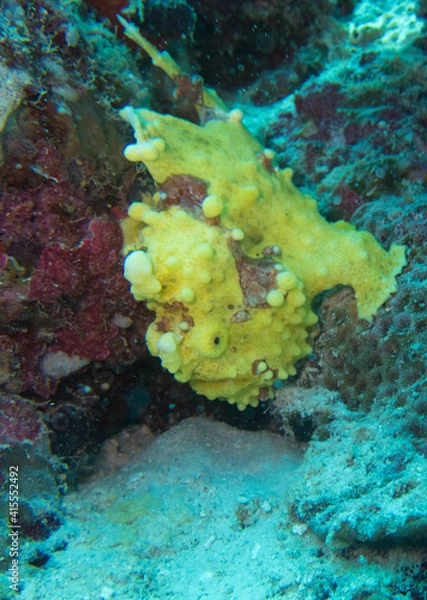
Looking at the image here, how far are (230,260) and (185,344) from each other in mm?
619

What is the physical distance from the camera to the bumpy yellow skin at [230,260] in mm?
2475

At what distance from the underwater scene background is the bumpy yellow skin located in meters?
0.01

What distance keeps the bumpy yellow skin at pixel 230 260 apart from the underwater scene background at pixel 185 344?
0.05 feet

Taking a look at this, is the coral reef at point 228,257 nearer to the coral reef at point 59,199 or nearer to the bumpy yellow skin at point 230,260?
the bumpy yellow skin at point 230,260

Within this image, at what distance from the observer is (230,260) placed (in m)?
2.55

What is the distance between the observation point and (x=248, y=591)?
1.93 metres

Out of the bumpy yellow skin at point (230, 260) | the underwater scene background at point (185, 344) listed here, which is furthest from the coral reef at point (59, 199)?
the bumpy yellow skin at point (230, 260)

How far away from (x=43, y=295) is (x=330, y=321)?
2.05m

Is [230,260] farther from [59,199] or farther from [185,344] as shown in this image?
[59,199]

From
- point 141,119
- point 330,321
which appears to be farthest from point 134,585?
point 141,119

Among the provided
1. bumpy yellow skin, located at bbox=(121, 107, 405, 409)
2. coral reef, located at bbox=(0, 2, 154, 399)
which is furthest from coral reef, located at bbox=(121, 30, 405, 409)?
coral reef, located at bbox=(0, 2, 154, 399)

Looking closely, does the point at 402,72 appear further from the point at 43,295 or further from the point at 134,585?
the point at 134,585

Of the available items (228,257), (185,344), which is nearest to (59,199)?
(228,257)

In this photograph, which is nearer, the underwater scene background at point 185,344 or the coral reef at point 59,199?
the underwater scene background at point 185,344
